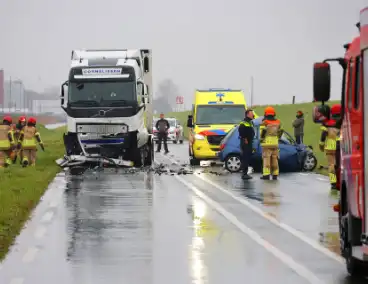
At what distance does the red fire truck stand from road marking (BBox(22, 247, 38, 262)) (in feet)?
11.2

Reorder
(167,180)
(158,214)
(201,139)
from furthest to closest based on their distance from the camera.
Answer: (201,139) < (167,180) < (158,214)

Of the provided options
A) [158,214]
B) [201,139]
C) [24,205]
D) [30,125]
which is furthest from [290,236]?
[201,139]

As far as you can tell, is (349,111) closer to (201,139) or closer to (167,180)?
(167,180)

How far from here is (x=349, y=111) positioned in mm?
10062

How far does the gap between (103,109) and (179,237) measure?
17.2 metres

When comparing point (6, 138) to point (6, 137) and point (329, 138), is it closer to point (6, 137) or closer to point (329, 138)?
point (6, 137)

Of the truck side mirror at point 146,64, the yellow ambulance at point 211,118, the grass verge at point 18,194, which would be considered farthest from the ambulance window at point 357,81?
the truck side mirror at point 146,64

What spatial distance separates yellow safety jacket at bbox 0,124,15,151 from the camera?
95.3 feet

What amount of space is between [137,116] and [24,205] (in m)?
13.4

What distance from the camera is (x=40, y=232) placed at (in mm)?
13883

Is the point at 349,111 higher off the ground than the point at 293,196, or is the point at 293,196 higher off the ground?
the point at 349,111

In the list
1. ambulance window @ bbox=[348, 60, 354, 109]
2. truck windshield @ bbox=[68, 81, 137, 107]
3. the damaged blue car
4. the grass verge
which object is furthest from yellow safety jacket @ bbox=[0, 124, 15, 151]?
ambulance window @ bbox=[348, 60, 354, 109]

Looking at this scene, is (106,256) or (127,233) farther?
(127,233)

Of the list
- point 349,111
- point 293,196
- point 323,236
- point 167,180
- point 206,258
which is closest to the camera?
point 349,111
